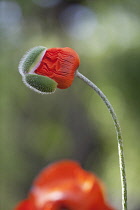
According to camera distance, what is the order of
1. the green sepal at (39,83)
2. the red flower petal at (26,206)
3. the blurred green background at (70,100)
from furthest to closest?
the blurred green background at (70,100) < the red flower petal at (26,206) < the green sepal at (39,83)

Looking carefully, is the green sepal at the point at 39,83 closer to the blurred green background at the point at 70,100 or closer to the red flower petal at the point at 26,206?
the red flower petal at the point at 26,206

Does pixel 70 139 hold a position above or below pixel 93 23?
below

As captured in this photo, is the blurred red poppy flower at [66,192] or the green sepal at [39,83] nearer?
the green sepal at [39,83]

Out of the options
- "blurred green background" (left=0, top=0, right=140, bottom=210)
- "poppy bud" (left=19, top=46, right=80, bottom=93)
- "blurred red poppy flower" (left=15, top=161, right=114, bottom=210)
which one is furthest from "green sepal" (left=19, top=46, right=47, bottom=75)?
"blurred green background" (left=0, top=0, right=140, bottom=210)

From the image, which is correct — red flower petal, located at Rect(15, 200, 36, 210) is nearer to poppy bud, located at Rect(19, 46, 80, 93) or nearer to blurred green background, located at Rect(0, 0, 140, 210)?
poppy bud, located at Rect(19, 46, 80, 93)

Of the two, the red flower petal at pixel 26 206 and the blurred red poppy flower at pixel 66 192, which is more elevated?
the blurred red poppy flower at pixel 66 192

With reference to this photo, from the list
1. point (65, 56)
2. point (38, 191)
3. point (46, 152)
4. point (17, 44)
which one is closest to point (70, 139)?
point (46, 152)

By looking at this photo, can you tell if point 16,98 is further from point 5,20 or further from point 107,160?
point 107,160

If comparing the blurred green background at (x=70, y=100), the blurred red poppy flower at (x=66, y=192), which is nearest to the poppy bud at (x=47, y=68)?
the blurred red poppy flower at (x=66, y=192)
